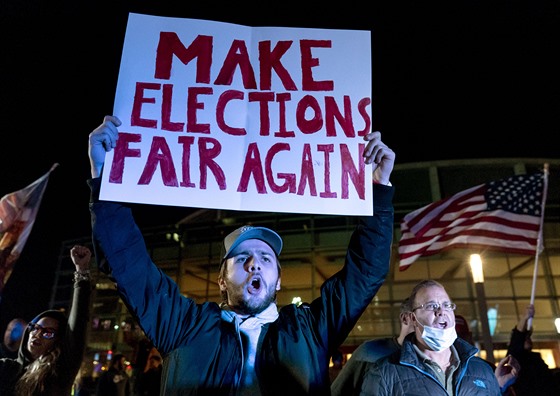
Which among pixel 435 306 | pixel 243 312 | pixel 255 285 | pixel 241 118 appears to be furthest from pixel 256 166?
pixel 435 306

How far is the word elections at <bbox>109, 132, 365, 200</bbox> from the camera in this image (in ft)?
8.30

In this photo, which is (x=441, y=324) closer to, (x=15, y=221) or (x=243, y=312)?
(x=243, y=312)

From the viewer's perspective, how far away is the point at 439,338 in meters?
3.32

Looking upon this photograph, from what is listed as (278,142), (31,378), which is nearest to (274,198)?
(278,142)

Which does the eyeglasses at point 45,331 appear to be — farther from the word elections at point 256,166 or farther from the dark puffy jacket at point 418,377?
the dark puffy jacket at point 418,377

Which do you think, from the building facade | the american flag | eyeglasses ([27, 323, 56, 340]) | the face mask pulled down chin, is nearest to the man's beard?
the face mask pulled down chin

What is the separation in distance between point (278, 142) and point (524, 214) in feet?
23.3

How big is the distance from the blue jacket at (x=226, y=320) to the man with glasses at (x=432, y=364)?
A: 3.57ft

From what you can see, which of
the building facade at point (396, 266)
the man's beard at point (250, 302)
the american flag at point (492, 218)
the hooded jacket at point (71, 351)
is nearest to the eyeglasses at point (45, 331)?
the hooded jacket at point (71, 351)

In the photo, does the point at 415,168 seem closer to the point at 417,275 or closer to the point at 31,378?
the point at 417,275

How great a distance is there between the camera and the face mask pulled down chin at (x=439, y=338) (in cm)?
330

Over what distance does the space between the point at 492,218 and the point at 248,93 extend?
6.92m

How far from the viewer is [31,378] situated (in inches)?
141

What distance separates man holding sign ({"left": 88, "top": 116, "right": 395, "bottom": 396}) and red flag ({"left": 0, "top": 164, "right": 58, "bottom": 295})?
7.45 metres
